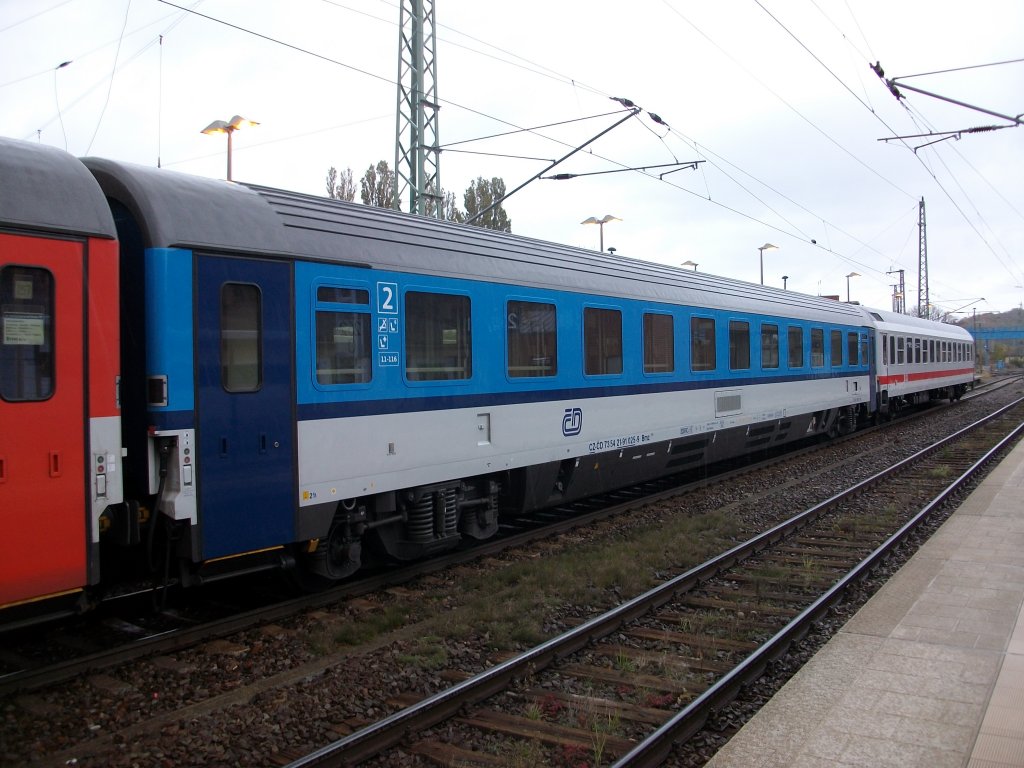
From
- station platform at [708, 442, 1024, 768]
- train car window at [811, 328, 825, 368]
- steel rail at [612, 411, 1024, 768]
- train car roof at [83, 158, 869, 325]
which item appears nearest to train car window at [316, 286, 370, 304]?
train car roof at [83, 158, 869, 325]

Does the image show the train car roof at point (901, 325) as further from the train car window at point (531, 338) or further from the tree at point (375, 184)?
the tree at point (375, 184)

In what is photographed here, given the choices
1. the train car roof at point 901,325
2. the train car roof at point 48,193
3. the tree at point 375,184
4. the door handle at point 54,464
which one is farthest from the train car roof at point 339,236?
the tree at point 375,184

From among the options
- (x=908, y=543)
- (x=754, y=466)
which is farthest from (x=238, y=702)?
(x=754, y=466)

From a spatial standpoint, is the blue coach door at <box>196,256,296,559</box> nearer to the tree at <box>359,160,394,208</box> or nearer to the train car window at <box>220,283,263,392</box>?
the train car window at <box>220,283,263,392</box>

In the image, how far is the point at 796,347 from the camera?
16.9m

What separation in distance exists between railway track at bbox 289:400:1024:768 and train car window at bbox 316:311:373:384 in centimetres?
277

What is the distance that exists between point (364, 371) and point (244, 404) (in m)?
1.26

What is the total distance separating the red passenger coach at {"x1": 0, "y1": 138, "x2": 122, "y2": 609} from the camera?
486cm

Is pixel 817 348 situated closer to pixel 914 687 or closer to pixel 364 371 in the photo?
pixel 364 371

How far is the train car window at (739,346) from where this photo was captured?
14.0m

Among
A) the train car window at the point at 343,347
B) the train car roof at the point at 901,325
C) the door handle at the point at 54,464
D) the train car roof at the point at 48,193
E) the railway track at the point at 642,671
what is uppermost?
the train car roof at the point at 901,325

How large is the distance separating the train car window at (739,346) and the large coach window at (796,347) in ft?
7.35

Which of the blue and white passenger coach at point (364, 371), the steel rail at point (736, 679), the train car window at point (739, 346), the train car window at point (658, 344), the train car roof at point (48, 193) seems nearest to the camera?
the steel rail at point (736, 679)

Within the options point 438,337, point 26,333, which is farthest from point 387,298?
point 26,333
